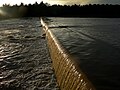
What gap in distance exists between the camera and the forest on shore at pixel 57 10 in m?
23.4

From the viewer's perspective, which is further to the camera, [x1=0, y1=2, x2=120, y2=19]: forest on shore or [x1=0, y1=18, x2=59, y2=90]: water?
[x1=0, y1=2, x2=120, y2=19]: forest on shore

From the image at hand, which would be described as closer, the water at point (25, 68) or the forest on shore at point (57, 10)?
the water at point (25, 68)

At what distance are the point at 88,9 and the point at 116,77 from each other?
878 inches

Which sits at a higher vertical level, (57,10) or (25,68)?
(25,68)

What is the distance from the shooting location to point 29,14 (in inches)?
923

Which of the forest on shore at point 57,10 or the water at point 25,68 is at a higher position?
the water at point 25,68

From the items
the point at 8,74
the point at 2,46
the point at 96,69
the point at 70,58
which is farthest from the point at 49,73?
the point at 2,46

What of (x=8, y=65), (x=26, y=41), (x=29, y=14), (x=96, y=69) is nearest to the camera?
(x=96, y=69)

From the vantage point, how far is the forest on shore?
76.7ft

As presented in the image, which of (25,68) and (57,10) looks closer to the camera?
(25,68)

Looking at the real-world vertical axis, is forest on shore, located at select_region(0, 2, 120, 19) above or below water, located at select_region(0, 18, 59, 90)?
below

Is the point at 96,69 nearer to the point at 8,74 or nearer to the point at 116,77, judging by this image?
the point at 116,77

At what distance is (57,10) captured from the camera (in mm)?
24234

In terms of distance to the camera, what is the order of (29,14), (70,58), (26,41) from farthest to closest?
(29,14) → (26,41) → (70,58)
